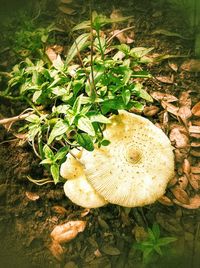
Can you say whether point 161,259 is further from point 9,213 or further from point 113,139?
point 9,213

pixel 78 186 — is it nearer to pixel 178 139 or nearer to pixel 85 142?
pixel 85 142

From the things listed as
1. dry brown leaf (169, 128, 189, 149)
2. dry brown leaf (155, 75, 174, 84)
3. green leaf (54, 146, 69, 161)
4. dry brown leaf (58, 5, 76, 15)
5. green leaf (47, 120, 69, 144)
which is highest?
dry brown leaf (58, 5, 76, 15)

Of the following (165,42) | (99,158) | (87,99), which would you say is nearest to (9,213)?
(99,158)

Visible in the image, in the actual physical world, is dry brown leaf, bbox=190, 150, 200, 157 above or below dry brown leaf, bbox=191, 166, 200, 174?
above

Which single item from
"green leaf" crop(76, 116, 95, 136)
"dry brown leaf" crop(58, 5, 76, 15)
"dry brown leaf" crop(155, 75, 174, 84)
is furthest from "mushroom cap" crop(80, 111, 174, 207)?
"dry brown leaf" crop(58, 5, 76, 15)

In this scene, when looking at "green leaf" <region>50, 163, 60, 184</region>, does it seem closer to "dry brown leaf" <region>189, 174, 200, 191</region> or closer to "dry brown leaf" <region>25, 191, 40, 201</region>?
"dry brown leaf" <region>25, 191, 40, 201</region>
